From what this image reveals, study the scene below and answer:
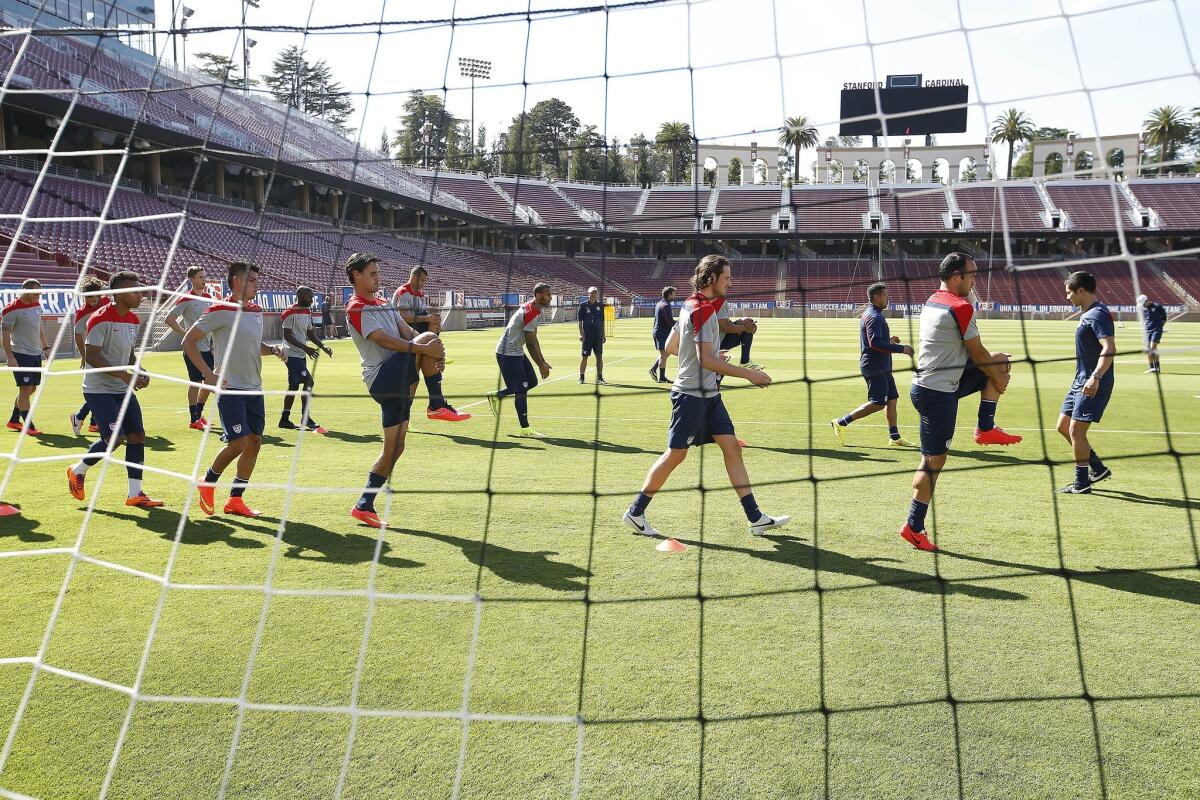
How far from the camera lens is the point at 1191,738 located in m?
3.09

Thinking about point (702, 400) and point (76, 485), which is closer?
point (702, 400)

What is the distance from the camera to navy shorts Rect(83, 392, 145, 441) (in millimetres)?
6289

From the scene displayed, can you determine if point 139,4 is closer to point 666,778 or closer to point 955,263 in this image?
point 955,263

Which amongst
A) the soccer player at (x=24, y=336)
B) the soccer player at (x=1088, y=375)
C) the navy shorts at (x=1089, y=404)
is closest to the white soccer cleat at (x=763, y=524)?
the soccer player at (x=1088, y=375)

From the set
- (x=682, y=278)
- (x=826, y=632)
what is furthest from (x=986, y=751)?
(x=682, y=278)

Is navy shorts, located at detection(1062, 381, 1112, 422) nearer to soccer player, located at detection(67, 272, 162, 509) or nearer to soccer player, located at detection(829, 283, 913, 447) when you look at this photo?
soccer player, located at detection(829, 283, 913, 447)

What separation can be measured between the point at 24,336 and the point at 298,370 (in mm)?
2844

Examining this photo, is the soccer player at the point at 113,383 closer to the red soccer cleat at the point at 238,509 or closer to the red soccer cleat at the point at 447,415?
the red soccer cleat at the point at 238,509

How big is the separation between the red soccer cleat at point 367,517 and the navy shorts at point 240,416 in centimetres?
97

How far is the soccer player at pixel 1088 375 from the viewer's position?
6.62 metres

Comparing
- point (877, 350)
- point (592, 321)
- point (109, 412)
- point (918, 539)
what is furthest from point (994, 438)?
point (109, 412)

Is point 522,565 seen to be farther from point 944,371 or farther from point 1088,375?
point 1088,375

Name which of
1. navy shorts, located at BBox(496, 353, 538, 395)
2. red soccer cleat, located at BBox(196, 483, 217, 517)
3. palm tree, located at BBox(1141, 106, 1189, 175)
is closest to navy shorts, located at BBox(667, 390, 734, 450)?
red soccer cleat, located at BBox(196, 483, 217, 517)

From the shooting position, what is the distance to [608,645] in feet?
12.9
